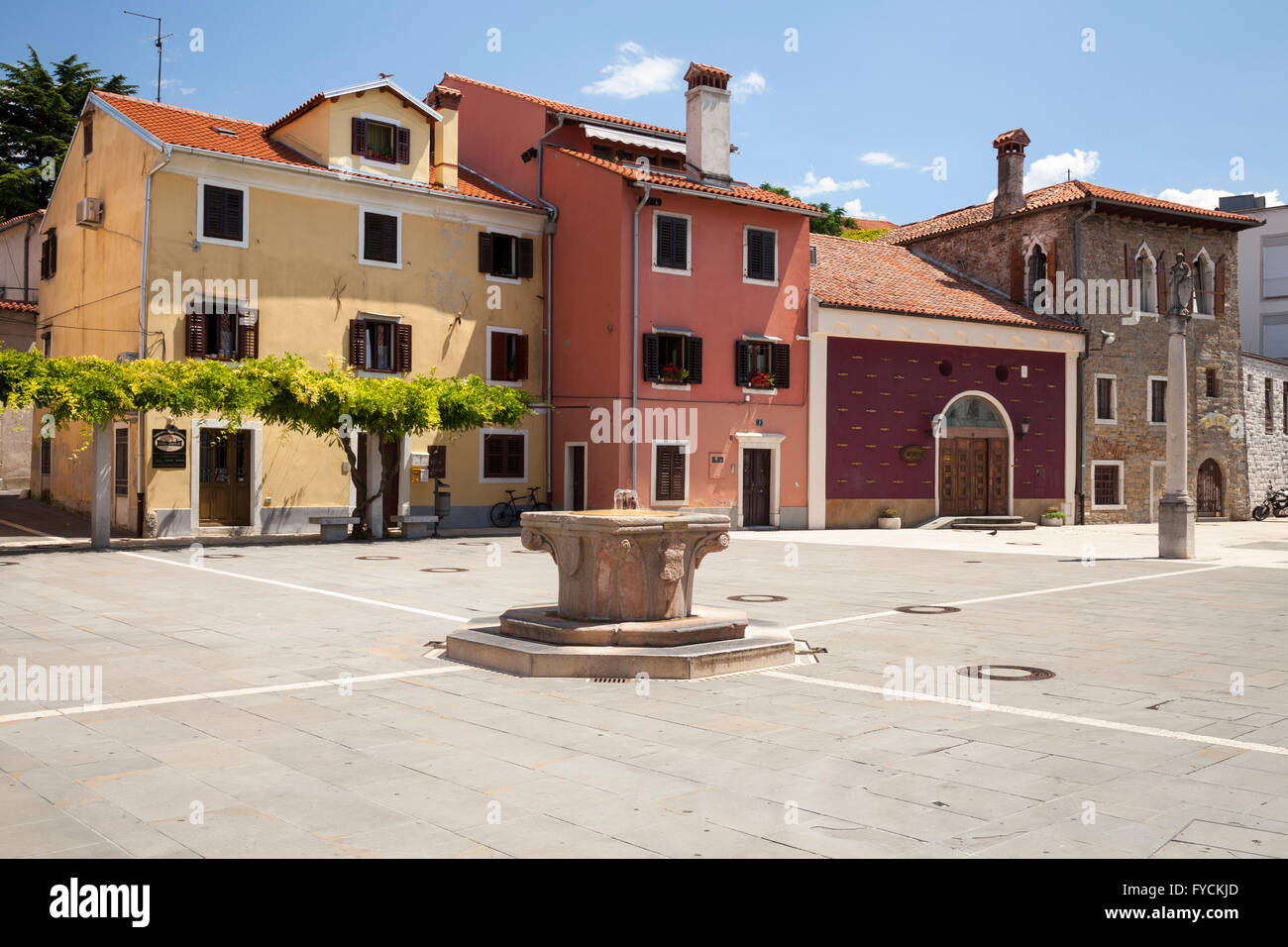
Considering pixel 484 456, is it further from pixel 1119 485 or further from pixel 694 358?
pixel 1119 485

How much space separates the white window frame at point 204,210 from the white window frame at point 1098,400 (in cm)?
2600

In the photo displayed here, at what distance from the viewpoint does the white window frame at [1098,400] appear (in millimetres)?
35531

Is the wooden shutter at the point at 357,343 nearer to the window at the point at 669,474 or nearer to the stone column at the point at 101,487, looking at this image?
the stone column at the point at 101,487

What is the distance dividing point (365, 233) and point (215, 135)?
4097mm

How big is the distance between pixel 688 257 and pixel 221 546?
14.1m

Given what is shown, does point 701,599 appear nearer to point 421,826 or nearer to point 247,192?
point 421,826

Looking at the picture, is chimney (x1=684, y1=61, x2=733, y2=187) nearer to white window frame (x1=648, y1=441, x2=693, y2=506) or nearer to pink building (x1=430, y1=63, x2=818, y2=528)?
pink building (x1=430, y1=63, x2=818, y2=528)

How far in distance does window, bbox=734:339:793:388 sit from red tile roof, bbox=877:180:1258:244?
38.4ft

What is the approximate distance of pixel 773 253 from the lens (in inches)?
1209

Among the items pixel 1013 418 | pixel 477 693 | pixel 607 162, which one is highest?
pixel 607 162

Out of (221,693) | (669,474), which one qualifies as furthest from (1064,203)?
(221,693)

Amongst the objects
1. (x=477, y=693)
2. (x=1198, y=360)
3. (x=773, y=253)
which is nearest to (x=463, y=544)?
(x=773, y=253)

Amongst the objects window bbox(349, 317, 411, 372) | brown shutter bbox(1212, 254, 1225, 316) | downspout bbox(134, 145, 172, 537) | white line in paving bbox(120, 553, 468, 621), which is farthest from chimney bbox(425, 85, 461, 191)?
brown shutter bbox(1212, 254, 1225, 316)

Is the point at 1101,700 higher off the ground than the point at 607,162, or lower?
lower
